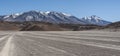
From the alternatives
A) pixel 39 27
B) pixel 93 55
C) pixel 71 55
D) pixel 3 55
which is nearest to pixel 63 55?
pixel 71 55

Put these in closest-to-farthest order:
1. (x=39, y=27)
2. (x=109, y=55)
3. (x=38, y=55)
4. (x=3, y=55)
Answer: (x=109, y=55)
(x=38, y=55)
(x=3, y=55)
(x=39, y=27)

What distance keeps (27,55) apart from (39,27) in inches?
6128

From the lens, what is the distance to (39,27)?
172 metres

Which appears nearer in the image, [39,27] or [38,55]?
[38,55]

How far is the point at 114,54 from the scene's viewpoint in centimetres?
1417

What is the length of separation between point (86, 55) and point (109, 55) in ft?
4.03

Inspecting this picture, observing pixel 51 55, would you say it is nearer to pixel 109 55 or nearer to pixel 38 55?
pixel 38 55

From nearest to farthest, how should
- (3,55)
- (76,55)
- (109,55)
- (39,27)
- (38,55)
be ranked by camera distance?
(109,55), (76,55), (38,55), (3,55), (39,27)

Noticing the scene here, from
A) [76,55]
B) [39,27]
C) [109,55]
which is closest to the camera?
[109,55]

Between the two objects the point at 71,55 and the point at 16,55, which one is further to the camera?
the point at 16,55

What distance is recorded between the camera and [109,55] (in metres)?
14.0

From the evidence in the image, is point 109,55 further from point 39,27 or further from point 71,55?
point 39,27

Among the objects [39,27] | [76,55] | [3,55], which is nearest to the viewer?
[76,55]

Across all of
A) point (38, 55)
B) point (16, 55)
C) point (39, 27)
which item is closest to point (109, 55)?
point (38, 55)
